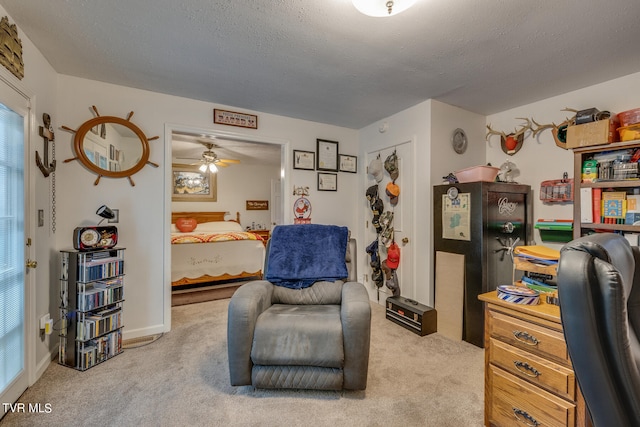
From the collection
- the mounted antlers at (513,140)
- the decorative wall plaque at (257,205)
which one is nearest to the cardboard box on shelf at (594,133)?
the mounted antlers at (513,140)

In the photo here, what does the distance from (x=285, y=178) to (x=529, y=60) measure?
249cm

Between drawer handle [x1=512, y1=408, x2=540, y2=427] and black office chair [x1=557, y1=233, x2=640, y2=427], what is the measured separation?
3.56ft

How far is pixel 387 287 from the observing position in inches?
129

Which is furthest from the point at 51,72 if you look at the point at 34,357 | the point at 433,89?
the point at 433,89

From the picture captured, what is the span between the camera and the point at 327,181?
3.68 metres

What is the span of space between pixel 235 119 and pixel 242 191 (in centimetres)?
392

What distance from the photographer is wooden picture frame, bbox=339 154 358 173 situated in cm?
379

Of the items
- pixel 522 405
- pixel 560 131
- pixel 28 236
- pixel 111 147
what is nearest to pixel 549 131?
pixel 560 131

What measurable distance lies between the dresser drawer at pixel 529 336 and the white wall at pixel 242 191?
6.07 m

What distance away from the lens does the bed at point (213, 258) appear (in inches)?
149

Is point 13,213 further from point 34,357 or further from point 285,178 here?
point 285,178

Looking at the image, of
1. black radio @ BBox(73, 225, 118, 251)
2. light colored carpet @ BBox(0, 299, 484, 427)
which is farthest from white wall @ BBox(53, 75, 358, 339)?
light colored carpet @ BBox(0, 299, 484, 427)

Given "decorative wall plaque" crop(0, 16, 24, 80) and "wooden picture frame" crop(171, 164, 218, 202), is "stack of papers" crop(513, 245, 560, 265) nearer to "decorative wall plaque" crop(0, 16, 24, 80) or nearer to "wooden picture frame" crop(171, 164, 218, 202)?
"decorative wall plaque" crop(0, 16, 24, 80)

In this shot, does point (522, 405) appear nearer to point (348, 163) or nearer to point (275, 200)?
point (348, 163)
